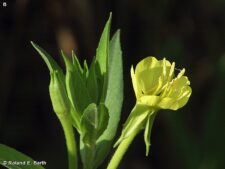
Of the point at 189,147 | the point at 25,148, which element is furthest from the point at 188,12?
the point at 25,148

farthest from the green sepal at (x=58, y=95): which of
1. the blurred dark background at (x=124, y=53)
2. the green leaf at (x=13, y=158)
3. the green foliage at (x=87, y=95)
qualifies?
the blurred dark background at (x=124, y=53)

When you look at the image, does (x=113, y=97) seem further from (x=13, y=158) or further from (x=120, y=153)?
(x=13, y=158)

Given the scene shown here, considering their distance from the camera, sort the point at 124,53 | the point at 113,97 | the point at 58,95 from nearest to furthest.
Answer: the point at 58,95
the point at 113,97
the point at 124,53

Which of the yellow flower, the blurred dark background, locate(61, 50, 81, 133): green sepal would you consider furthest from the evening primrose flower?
the blurred dark background

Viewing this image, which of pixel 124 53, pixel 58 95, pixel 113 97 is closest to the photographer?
pixel 58 95

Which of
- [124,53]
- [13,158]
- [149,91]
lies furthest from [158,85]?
[124,53]

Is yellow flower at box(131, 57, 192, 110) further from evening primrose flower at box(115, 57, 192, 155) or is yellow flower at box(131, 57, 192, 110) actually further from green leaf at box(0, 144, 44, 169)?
green leaf at box(0, 144, 44, 169)

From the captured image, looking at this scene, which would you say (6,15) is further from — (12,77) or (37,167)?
(37,167)
